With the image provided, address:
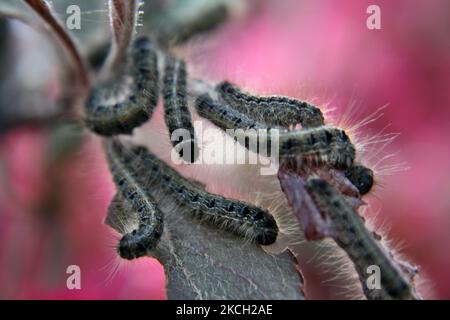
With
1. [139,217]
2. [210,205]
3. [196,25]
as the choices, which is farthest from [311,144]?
[196,25]

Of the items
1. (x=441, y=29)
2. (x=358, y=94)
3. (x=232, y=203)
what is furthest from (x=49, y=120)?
(x=441, y=29)

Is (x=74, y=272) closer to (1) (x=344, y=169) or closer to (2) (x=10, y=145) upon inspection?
(2) (x=10, y=145)

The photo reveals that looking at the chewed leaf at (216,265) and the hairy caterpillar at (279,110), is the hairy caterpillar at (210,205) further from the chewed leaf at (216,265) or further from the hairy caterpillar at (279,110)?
the hairy caterpillar at (279,110)

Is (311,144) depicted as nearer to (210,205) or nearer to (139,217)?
(210,205)

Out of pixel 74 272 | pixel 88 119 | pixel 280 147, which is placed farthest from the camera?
pixel 74 272

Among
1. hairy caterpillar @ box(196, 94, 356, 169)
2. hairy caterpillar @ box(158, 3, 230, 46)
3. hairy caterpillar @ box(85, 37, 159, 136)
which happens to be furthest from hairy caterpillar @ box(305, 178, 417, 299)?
hairy caterpillar @ box(158, 3, 230, 46)

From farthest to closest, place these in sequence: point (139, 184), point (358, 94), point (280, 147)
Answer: point (358, 94) < point (139, 184) < point (280, 147)
